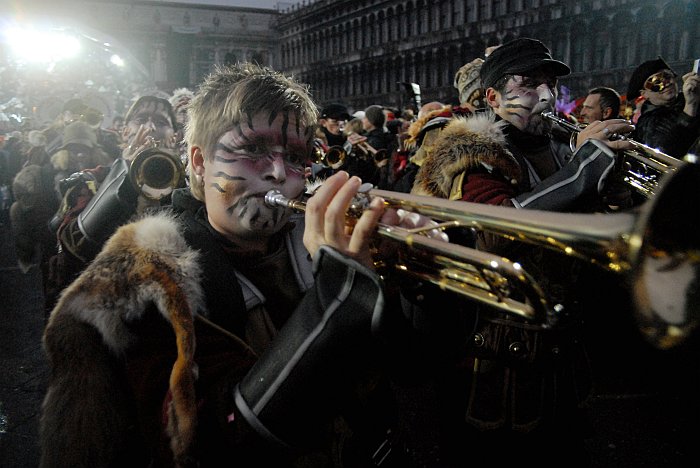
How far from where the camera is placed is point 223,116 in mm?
1788

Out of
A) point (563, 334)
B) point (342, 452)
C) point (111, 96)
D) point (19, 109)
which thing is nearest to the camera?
point (342, 452)

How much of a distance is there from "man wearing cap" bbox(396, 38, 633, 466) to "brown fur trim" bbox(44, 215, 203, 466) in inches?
55.0

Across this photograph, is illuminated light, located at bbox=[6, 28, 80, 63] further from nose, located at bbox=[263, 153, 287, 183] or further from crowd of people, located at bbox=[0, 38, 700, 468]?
nose, located at bbox=[263, 153, 287, 183]

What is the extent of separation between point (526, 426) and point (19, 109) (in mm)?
20627

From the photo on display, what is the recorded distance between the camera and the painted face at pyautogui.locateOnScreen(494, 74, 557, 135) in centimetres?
298

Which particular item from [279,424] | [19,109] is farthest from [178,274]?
[19,109]

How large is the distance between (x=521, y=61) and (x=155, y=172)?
2.05 meters

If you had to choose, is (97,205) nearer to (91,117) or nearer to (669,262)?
(669,262)

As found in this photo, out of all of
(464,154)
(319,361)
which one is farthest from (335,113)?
(319,361)

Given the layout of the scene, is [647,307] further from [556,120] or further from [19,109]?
[19,109]

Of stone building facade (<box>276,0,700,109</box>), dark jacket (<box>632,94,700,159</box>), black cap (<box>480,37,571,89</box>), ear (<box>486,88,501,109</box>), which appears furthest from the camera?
stone building facade (<box>276,0,700,109</box>)

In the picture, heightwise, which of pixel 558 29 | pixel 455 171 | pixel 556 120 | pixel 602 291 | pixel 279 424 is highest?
pixel 558 29

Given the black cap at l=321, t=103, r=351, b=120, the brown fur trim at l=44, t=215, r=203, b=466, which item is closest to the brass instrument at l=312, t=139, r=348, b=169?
the black cap at l=321, t=103, r=351, b=120

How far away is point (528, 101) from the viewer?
2980mm
